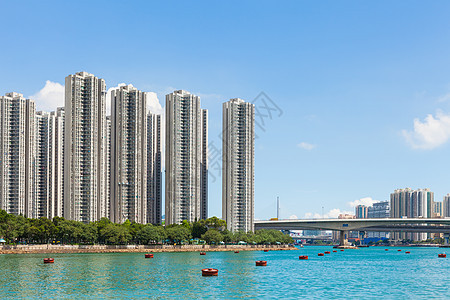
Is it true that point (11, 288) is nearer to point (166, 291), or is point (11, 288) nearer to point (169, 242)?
point (166, 291)

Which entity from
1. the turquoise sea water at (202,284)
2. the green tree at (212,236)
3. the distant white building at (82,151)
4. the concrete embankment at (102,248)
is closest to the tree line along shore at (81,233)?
the green tree at (212,236)

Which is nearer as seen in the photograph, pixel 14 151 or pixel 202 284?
pixel 202 284

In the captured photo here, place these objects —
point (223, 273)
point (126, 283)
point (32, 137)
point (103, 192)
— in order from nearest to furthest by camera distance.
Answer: point (126, 283)
point (223, 273)
point (103, 192)
point (32, 137)

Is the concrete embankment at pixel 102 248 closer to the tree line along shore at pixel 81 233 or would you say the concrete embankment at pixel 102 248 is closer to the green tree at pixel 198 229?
the tree line along shore at pixel 81 233

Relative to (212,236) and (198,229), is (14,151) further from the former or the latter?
(212,236)

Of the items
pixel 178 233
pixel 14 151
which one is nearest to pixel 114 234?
pixel 178 233

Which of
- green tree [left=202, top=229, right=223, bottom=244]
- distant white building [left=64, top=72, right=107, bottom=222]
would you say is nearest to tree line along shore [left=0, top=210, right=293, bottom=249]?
green tree [left=202, top=229, right=223, bottom=244]

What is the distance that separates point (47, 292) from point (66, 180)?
392 feet

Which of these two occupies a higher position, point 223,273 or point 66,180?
point 66,180

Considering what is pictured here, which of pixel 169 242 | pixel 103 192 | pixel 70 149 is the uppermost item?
pixel 70 149

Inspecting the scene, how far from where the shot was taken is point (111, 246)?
6614 inches

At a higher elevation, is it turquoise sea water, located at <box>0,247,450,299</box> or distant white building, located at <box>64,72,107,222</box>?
distant white building, located at <box>64,72,107,222</box>

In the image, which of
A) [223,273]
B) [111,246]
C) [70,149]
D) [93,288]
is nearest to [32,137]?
[70,149]

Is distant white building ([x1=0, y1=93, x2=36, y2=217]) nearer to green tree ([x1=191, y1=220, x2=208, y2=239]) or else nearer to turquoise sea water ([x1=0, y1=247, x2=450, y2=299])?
green tree ([x1=191, y1=220, x2=208, y2=239])
